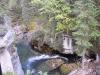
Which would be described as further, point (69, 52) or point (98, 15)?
point (69, 52)

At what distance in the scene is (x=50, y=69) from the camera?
9.97 meters

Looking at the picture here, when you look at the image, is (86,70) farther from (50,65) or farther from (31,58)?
(31,58)

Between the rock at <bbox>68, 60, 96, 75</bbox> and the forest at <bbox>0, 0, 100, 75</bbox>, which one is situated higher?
the forest at <bbox>0, 0, 100, 75</bbox>

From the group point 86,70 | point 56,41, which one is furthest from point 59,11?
point 86,70

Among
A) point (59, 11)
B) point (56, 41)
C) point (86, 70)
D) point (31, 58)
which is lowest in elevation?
point (86, 70)

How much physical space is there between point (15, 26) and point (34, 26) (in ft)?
5.83

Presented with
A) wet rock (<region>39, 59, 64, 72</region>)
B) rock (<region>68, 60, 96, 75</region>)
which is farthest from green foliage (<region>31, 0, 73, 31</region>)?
rock (<region>68, 60, 96, 75</region>)

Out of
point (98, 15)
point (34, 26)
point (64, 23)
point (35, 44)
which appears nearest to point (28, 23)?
point (34, 26)

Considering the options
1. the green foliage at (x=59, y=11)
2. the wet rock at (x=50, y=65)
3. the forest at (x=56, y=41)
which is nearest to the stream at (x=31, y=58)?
the forest at (x=56, y=41)

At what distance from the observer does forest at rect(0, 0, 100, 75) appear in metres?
8.59

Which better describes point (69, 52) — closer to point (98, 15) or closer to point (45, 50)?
point (45, 50)

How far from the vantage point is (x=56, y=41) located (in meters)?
10.5

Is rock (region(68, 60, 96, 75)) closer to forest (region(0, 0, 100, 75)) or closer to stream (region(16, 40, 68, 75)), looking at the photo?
forest (region(0, 0, 100, 75))

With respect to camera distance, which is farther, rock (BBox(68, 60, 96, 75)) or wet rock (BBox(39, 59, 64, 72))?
wet rock (BBox(39, 59, 64, 72))
